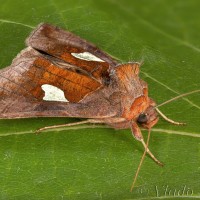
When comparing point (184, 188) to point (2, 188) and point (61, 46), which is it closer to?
point (2, 188)

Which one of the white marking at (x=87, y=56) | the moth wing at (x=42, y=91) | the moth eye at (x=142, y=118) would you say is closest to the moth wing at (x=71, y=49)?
the white marking at (x=87, y=56)

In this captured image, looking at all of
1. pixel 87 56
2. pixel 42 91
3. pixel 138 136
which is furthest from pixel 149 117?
pixel 42 91

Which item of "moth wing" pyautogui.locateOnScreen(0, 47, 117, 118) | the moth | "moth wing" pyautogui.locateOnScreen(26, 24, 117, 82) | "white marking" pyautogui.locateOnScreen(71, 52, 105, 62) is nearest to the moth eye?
the moth

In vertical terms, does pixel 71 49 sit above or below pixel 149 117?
above

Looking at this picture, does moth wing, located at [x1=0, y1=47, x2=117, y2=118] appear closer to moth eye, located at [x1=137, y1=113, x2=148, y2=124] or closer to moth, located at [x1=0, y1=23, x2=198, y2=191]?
moth, located at [x1=0, y1=23, x2=198, y2=191]

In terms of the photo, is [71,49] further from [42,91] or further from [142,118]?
[142,118]

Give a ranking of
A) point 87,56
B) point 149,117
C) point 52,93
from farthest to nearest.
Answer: point 87,56
point 149,117
point 52,93

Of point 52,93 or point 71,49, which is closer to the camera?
point 52,93
